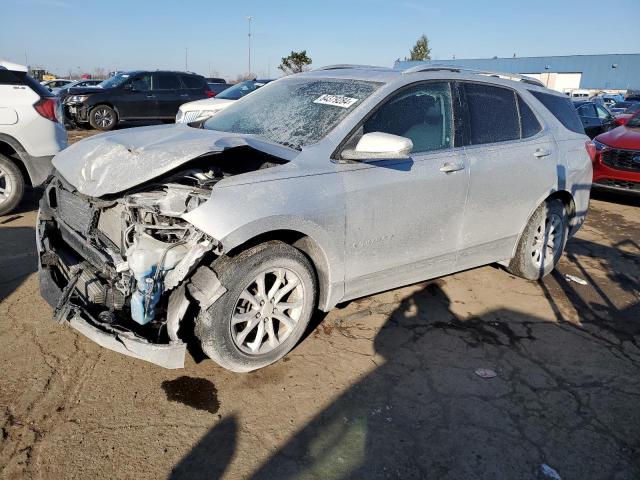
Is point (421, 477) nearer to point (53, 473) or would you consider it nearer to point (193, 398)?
point (193, 398)

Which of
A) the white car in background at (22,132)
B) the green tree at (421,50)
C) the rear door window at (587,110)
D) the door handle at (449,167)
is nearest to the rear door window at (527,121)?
the door handle at (449,167)

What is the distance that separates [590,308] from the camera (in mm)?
4352

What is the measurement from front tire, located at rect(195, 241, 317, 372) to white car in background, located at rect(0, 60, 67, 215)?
4343 millimetres

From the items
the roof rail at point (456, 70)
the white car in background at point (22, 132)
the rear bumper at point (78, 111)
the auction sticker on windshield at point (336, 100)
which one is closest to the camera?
the auction sticker on windshield at point (336, 100)

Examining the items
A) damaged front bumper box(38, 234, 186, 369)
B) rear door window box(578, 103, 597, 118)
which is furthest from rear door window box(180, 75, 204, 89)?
damaged front bumper box(38, 234, 186, 369)

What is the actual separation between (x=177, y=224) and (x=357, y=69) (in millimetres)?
2045

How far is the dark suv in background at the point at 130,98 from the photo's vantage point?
49.2 ft

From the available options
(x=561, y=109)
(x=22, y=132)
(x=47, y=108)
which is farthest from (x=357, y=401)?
(x=47, y=108)

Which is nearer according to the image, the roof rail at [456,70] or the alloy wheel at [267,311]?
the alloy wheel at [267,311]

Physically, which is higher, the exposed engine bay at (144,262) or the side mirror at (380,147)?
the side mirror at (380,147)

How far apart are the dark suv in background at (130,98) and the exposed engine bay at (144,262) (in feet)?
43.3

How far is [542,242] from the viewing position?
4.69 m

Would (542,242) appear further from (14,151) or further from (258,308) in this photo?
(14,151)

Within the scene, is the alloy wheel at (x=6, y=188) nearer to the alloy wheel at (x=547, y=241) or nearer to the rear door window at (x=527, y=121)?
the rear door window at (x=527, y=121)
